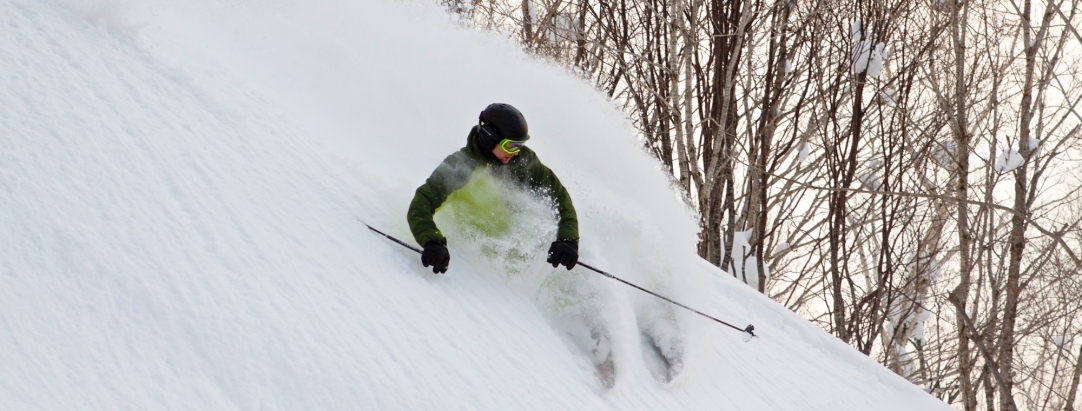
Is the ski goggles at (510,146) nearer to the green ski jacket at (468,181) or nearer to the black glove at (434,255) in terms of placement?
the green ski jacket at (468,181)

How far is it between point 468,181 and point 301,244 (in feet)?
2.41

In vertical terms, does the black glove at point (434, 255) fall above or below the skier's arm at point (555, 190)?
below

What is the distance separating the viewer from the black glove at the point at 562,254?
9.61 feet

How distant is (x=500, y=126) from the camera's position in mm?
2980

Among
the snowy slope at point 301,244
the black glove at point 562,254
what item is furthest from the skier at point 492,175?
the snowy slope at point 301,244

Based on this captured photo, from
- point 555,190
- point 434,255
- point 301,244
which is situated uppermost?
point 555,190

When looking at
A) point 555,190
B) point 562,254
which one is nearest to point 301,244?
point 562,254

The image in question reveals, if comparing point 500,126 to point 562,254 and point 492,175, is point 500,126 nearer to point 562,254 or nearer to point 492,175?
point 492,175

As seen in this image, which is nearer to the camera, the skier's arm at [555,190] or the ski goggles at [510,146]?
the ski goggles at [510,146]

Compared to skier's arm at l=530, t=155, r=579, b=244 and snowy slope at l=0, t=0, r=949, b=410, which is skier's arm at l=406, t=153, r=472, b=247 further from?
skier's arm at l=530, t=155, r=579, b=244

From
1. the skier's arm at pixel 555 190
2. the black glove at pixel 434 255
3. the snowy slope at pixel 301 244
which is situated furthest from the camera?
the skier's arm at pixel 555 190

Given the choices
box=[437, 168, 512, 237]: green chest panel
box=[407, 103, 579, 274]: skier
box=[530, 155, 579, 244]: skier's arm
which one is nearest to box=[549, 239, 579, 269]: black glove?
box=[407, 103, 579, 274]: skier

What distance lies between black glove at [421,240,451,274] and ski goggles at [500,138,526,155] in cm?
51

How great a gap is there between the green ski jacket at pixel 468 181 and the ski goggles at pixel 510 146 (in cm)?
8
